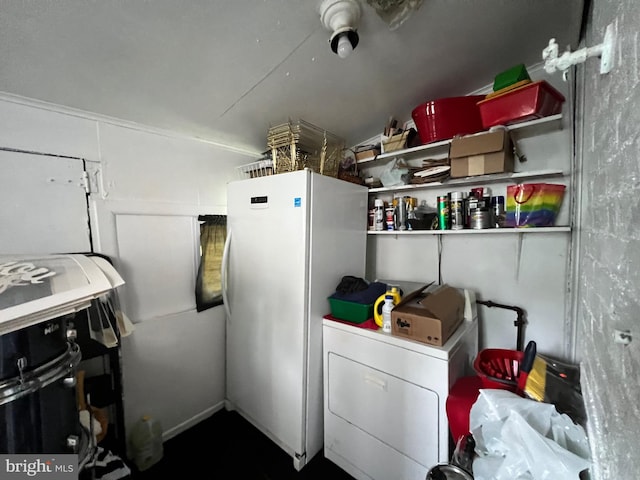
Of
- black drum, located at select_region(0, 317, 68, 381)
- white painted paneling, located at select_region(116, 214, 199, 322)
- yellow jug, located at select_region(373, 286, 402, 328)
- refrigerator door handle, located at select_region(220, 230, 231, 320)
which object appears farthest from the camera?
refrigerator door handle, located at select_region(220, 230, 231, 320)

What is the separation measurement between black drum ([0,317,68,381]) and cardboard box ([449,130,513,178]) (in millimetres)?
1898

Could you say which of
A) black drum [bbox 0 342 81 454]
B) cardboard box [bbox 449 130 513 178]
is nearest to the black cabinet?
black drum [bbox 0 342 81 454]

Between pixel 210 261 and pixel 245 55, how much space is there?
1365 mm

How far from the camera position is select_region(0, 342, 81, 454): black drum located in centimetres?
67

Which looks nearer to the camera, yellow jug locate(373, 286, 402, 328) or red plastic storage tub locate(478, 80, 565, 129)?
red plastic storage tub locate(478, 80, 565, 129)

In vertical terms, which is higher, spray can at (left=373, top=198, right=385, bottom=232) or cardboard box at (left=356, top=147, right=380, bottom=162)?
cardboard box at (left=356, top=147, right=380, bottom=162)

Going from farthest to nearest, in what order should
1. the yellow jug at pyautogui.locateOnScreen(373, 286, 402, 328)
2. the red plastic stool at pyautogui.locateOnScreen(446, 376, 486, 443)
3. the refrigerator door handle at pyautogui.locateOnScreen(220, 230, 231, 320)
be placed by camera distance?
the refrigerator door handle at pyautogui.locateOnScreen(220, 230, 231, 320), the yellow jug at pyautogui.locateOnScreen(373, 286, 402, 328), the red plastic stool at pyautogui.locateOnScreen(446, 376, 486, 443)

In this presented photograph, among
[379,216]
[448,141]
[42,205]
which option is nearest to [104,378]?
[42,205]

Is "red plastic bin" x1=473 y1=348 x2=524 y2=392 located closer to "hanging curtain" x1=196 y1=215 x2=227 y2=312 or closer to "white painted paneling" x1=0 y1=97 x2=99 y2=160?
"hanging curtain" x1=196 y1=215 x2=227 y2=312

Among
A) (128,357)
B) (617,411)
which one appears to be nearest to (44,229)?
(128,357)

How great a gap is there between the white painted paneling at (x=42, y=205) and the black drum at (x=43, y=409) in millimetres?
792

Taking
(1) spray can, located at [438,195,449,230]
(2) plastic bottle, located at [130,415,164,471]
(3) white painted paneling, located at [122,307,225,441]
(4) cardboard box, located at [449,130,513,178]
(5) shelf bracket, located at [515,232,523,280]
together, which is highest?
(4) cardboard box, located at [449,130,513,178]

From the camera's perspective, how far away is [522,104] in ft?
4.28

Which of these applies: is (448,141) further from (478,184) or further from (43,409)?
(43,409)
